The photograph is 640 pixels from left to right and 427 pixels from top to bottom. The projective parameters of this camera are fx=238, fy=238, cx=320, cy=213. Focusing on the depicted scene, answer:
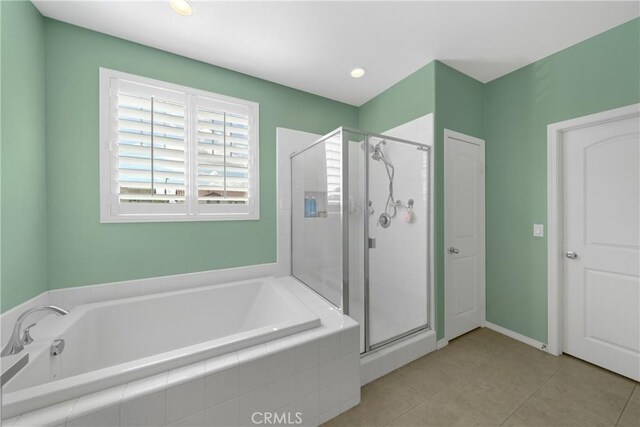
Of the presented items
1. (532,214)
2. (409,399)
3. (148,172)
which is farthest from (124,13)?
(532,214)

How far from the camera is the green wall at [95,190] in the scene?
5.41 ft

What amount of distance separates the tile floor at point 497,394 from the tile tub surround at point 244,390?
212 millimetres

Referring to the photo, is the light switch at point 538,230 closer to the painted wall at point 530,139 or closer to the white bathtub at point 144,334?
the painted wall at point 530,139

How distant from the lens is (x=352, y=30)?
1.77 metres

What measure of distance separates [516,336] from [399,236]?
1478 mm

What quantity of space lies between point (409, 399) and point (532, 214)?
75.5 inches

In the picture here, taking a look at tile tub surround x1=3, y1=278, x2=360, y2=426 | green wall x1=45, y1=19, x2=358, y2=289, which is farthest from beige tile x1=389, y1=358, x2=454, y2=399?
green wall x1=45, y1=19, x2=358, y2=289

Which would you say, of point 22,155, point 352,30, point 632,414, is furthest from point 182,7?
point 632,414

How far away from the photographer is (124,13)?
1.60 metres

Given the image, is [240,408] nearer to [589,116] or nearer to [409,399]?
[409,399]

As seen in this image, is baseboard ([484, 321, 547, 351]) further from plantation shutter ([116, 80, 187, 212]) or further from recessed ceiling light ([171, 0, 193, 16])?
recessed ceiling light ([171, 0, 193, 16])

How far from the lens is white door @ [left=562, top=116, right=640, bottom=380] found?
5.58 ft

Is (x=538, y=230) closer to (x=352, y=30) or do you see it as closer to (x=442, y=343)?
(x=442, y=343)

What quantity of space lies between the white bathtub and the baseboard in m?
2.09
